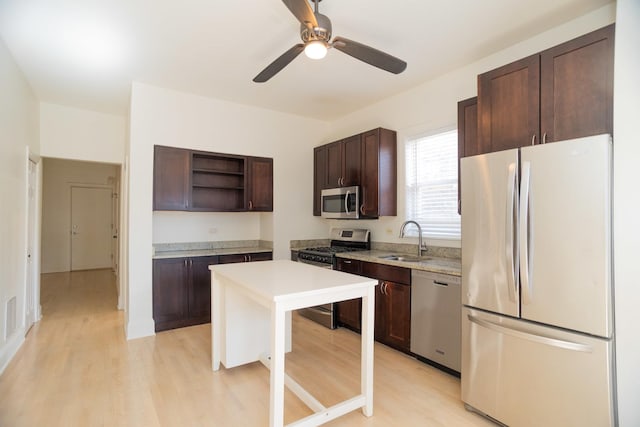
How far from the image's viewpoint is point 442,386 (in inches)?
99.7

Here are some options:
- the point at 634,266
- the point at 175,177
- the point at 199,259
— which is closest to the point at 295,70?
the point at 175,177

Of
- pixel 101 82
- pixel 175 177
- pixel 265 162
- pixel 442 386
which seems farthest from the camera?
pixel 265 162

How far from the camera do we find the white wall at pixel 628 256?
5.29ft

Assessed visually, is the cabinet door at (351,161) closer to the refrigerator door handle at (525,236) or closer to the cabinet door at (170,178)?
the cabinet door at (170,178)

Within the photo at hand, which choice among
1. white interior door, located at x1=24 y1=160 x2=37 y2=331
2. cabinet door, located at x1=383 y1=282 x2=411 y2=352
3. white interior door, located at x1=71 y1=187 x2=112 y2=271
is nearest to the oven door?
cabinet door, located at x1=383 y1=282 x2=411 y2=352

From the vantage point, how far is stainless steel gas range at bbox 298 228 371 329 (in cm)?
385

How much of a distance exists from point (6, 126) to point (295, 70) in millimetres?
2593

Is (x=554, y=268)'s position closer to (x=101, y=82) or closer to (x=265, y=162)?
(x=265, y=162)

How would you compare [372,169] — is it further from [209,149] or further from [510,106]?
[209,149]

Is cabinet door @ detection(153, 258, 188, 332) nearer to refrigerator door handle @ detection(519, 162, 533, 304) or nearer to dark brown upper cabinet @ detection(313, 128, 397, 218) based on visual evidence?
dark brown upper cabinet @ detection(313, 128, 397, 218)

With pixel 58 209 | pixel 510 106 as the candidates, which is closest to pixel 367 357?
pixel 510 106

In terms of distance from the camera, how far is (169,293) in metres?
3.75

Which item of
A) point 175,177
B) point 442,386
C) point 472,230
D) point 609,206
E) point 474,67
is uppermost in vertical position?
point 474,67

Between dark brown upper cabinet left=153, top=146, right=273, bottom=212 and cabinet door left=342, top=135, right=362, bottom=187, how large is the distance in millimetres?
1060
